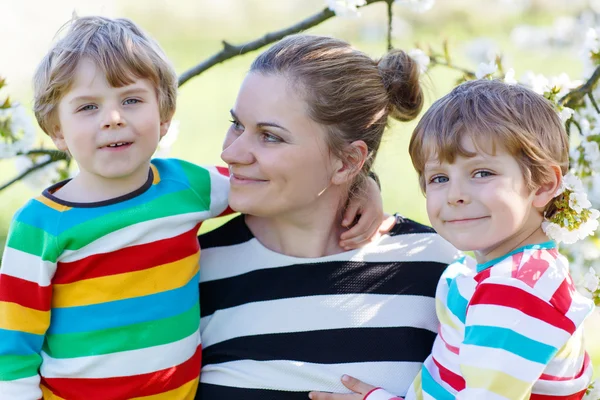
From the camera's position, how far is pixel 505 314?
1695mm

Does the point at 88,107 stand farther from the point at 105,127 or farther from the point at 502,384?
the point at 502,384

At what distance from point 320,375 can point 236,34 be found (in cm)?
712

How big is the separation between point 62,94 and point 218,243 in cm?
62

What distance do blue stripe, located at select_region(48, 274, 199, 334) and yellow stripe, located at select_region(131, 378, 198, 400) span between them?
19 cm

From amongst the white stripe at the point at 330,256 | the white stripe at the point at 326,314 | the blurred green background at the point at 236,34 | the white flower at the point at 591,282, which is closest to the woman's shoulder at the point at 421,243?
the white stripe at the point at 330,256

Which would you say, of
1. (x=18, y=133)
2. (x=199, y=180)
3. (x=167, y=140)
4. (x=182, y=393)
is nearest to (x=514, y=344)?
(x=182, y=393)

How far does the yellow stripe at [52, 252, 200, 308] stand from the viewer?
2.01 metres

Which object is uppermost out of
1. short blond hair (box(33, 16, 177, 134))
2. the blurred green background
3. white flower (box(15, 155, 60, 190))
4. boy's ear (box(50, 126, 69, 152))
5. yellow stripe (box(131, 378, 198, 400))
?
short blond hair (box(33, 16, 177, 134))

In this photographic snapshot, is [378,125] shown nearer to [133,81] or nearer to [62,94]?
[133,81]

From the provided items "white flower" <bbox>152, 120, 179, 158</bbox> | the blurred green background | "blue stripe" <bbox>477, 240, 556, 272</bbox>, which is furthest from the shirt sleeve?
the blurred green background

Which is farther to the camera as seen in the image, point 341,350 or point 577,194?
point 341,350

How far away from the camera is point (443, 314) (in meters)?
2.02

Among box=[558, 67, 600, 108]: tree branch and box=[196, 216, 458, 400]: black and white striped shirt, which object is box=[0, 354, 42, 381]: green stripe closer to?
box=[196, 216, 458, 400]: black and white striped shirt

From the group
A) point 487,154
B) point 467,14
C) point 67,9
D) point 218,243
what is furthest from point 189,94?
point 487,154
